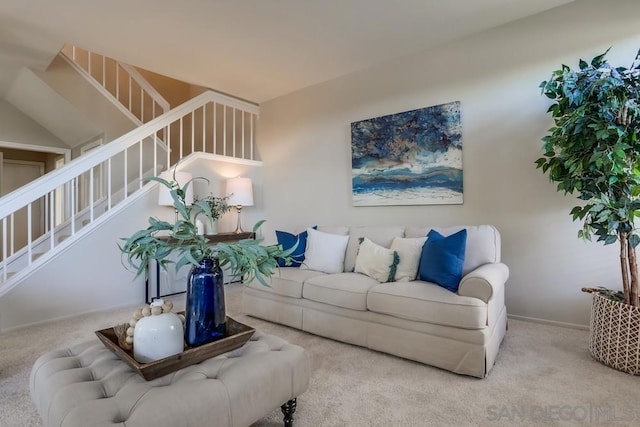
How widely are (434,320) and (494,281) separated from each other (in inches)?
17.4

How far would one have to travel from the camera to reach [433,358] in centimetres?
203

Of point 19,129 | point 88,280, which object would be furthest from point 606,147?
point 19,129

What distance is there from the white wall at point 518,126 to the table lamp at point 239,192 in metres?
1.48

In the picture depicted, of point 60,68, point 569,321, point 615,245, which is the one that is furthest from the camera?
point 60,68

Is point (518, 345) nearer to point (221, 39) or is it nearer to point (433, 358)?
point (433, 358)

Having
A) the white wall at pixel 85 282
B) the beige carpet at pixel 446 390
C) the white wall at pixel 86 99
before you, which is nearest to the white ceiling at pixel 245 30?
the white wall at pixel 86 99

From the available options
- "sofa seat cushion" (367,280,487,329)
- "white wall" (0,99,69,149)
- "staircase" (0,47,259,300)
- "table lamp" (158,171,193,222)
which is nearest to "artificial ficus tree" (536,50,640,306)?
"sofa seat cushion" (367,280,487,329)

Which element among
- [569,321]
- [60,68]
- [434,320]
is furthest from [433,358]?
[60,68]

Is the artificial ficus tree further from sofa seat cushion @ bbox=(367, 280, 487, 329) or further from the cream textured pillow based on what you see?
the cream textured pillow

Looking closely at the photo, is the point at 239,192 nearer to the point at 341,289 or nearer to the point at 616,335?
the point at 341,289

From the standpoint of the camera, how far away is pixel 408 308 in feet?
6.98

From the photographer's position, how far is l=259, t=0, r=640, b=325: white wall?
2568 millimetres

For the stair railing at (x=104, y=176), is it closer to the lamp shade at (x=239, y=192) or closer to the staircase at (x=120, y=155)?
the staircase at (x=120, y=155)

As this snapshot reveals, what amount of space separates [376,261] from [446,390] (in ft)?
3.41
